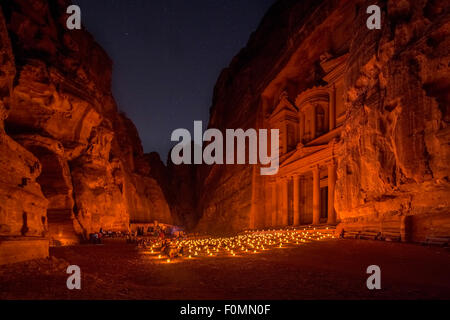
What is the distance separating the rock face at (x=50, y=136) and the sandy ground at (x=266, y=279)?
2777 millimetres

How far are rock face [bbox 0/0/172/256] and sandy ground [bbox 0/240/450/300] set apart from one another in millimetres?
2777

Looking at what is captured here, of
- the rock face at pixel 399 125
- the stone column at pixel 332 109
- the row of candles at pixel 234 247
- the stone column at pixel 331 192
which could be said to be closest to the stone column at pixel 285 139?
the stone column at pixel 332 109

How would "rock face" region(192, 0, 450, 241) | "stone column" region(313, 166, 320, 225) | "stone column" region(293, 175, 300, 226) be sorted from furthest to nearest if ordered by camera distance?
"stone column" region(293, 175, 300, 226) → "stone column" region(313, 166, 320, 225) → "rock face" region(192, 0, 450, 241)

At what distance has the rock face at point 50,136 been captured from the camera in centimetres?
927

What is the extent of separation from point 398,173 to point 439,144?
174cm

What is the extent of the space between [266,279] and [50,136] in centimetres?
1912

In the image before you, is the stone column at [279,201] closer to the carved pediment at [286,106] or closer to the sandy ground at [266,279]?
the carved pediment at [286,106]

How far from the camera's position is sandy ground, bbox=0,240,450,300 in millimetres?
4749

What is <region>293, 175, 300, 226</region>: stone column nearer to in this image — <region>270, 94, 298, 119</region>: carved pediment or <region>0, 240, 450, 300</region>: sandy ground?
<region>270, 94, 298, 119</region>: carved pediment

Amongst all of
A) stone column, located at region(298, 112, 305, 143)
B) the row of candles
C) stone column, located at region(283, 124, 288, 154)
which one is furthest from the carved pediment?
the row of candles

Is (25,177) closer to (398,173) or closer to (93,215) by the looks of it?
(398,173)
